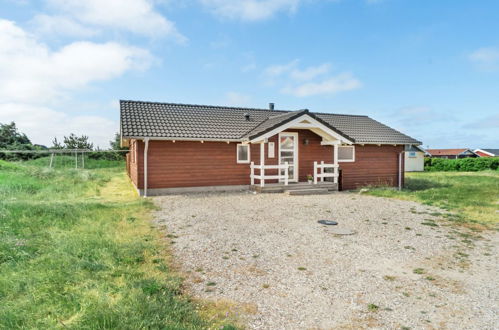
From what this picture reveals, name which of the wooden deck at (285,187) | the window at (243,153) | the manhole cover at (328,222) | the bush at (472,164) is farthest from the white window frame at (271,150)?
the bush at (472,164)

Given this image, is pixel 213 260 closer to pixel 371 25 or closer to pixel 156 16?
pixel 156 16

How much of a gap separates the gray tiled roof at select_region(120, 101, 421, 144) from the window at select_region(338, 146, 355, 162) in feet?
2.33

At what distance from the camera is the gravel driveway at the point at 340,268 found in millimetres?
3570

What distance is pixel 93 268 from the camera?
15.0 ft

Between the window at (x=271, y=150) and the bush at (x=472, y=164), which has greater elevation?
the window at (x=271, y=150)

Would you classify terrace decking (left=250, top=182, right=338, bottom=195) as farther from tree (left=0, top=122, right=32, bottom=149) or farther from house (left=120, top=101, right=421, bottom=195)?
tree (left=0, top=122, right=32, bottom=149)

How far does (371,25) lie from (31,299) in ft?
59.2

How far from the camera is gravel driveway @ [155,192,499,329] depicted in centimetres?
357

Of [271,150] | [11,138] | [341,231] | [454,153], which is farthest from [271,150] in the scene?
[454,153]

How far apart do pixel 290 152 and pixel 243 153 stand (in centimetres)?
259

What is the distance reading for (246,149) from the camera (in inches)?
591

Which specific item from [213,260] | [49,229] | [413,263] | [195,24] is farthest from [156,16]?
[413,263]

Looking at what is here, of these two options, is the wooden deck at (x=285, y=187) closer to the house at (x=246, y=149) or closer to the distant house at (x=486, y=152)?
the house at (x=246, y=149)

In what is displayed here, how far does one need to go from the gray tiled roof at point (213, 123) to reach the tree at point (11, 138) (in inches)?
1119
